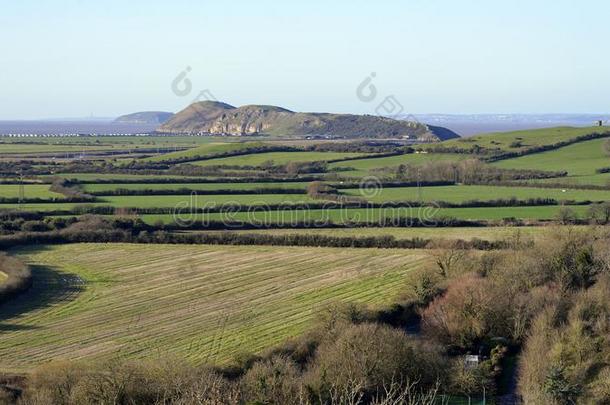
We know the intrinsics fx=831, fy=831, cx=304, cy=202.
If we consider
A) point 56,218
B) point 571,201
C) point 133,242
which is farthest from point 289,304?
point 571,201

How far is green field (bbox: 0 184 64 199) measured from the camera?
62.0m

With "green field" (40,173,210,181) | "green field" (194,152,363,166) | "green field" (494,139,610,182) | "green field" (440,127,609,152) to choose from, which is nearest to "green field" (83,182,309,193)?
"green field" (40,173,210,181)

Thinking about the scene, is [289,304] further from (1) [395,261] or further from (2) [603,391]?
(2) [603,391]

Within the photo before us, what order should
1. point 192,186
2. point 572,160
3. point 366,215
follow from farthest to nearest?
point 572,160
point 192,186
point 366,215

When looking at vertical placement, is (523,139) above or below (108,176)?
above

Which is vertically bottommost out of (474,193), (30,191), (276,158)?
(474,193)

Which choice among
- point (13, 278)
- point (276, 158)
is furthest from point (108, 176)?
point (13, 278)

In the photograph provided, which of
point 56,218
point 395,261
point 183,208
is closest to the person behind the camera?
point 395,261

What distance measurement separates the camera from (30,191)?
65.1 m

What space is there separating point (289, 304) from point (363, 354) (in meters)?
10.7

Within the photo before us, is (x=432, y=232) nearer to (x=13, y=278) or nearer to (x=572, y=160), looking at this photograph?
(x=13, y=278)

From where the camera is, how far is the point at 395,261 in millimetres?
42344

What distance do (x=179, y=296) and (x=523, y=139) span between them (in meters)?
74.2

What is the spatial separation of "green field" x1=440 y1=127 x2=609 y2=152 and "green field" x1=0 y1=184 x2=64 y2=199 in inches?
1935
